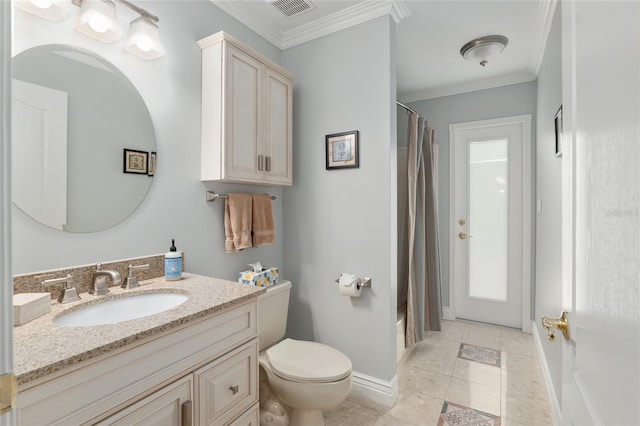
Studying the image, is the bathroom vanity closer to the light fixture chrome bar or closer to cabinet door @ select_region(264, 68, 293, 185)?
cabinet door @ select_region(264, 68, 293, 185)

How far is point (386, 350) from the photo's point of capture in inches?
78.8

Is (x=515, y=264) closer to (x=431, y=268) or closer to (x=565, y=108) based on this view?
(x=431, y=268)

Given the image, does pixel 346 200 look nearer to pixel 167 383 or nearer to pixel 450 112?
pixel 167 383

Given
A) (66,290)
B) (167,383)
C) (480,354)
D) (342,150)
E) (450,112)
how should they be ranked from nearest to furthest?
(167,383) < (66,290) < (342,150) < (480,354) < (450,112)

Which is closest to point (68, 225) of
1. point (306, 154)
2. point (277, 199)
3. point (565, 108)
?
point (277, 199)

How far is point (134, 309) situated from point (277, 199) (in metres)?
1.30

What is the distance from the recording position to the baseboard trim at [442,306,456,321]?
3.48 meters

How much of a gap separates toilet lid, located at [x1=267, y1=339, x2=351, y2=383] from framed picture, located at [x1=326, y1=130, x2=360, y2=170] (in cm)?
120

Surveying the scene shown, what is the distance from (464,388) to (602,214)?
2071 millimetres

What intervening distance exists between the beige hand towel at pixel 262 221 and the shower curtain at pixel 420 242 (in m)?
1.20

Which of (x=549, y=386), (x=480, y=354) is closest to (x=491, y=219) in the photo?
(x=480, y=354)

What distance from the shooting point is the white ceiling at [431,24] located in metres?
2.02

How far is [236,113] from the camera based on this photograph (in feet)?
5.85

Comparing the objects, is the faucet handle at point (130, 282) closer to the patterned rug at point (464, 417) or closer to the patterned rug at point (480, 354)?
the patterned rug at point (464, 417)
